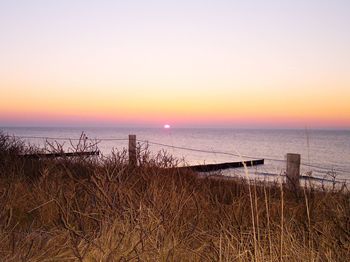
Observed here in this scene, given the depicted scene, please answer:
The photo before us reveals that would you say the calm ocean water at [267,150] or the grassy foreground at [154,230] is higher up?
the grassy foreground at [154,230]

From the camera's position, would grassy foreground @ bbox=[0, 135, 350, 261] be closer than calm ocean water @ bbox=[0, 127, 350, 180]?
Yes


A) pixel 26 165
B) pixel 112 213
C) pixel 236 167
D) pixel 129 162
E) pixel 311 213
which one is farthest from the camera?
pixel 236 167

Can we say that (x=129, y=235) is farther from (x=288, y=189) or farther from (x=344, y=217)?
(x=288, y=189)

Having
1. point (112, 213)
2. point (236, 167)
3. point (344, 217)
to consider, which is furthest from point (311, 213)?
point (236, 167)

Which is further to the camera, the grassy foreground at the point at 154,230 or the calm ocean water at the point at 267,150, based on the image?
the calm ocean water at the point at 267,150

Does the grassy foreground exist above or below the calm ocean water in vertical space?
above

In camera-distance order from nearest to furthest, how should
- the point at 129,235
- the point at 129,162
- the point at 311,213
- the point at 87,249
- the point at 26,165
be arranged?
the point at 87,249 → the point at 129,235 → the point at 311,213 → the point at 129,162 → the point at 26,165

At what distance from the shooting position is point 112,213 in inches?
179

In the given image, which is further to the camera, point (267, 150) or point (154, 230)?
point (267, 150)

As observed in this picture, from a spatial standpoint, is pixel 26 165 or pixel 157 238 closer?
pixel 157 238

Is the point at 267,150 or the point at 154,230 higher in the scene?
the point at 154,230

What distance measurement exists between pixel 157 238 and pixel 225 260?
644 millimetres

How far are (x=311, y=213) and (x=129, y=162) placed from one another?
12.2ft

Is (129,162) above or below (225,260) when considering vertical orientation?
above
